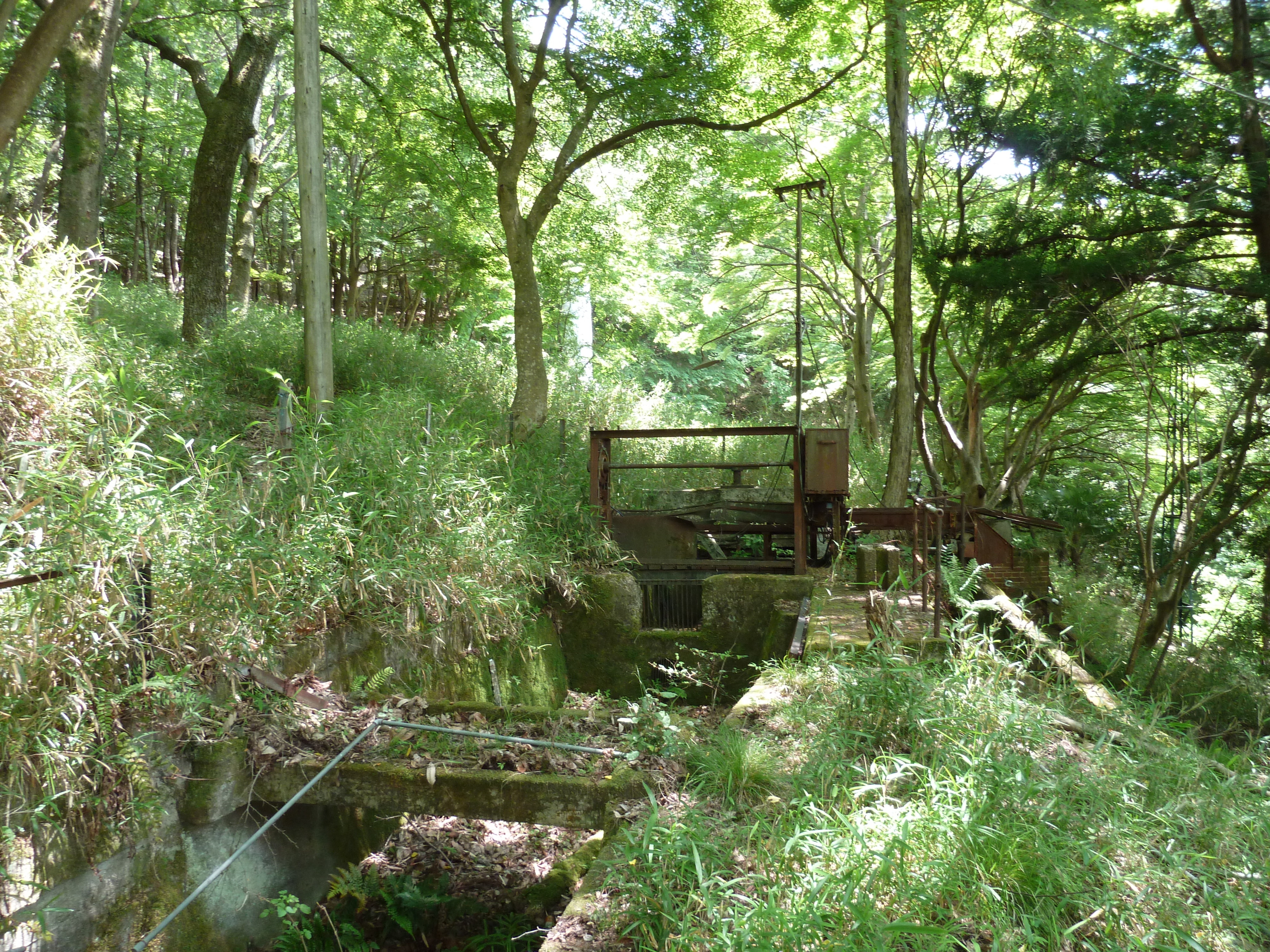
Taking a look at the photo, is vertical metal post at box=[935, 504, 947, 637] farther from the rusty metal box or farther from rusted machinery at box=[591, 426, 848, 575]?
the rusty metal box

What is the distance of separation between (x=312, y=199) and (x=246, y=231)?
27.8ft

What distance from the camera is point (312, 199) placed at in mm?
5789

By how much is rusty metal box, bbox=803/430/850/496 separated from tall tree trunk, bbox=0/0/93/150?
6.30 meters

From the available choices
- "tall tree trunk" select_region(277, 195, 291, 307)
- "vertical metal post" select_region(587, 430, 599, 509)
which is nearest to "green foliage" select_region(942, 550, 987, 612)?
"vertical metal post" select_region(587, 430, 599, 509)

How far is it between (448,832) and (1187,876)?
137 inches

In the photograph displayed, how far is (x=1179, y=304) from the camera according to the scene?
8508mm

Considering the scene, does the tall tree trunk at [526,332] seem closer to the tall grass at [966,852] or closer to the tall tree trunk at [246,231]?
the tall tree trunk at [246,231]

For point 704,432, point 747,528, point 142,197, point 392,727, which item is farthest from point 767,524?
point 142,197

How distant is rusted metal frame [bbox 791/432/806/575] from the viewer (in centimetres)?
761

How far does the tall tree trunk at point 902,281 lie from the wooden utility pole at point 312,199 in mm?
5926

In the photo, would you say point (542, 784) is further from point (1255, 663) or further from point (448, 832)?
point (1255, 663)

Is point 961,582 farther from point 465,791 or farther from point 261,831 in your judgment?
point 261,831

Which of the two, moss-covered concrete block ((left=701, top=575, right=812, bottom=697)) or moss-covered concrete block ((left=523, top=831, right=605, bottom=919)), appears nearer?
moss-covered concrete block ((left=523, top=831, right=605, bottom=919))

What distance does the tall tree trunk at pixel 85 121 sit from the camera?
275 inches
